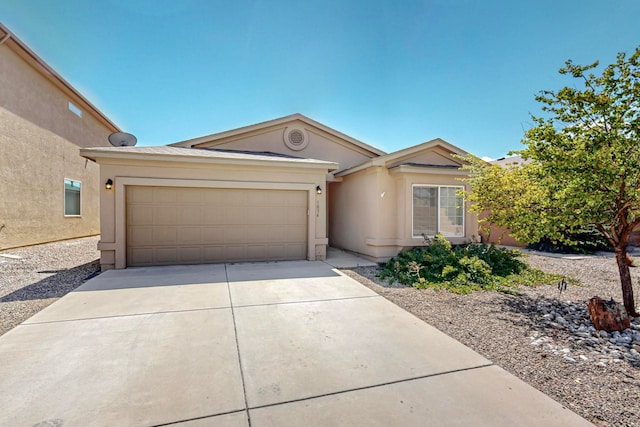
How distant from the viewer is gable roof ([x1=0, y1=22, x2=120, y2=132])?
9281mm

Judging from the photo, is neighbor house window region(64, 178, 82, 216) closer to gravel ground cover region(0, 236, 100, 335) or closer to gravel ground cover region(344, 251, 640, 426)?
gravel ground cover region(0, 236, 100, 335)

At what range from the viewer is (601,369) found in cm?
294

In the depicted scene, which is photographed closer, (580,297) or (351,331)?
(351,331)

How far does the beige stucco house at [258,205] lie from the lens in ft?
25.1

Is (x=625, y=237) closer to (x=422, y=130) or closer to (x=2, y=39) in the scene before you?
(x=422, y=130)

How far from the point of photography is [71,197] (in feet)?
42.7

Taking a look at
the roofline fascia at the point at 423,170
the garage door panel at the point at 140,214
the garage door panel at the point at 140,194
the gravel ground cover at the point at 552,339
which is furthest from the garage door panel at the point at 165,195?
the roofline fascia at the point at 423,170

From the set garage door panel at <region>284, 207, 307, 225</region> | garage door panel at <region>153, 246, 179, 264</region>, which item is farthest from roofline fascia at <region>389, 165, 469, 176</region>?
garage door panel at <region>153, 246, 179, 264</region>

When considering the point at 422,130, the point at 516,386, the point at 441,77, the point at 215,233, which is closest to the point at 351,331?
the point at 516,386

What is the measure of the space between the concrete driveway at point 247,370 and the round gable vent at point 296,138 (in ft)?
26.8

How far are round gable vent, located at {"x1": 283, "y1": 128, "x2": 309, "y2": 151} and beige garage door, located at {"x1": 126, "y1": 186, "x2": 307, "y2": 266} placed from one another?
141 inches

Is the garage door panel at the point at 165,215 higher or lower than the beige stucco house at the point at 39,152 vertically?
lower

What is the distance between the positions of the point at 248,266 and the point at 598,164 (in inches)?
287

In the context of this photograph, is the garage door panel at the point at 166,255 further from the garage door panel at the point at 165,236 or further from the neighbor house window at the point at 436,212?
the neighbor house window at the point at 436,212
